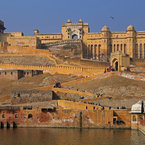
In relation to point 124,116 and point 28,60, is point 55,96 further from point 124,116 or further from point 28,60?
point 28,60

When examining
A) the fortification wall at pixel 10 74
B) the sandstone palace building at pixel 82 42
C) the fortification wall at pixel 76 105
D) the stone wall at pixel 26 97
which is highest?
the sandstone palace building at pixel 82 42

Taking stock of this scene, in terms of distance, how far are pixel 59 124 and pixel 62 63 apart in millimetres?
33204

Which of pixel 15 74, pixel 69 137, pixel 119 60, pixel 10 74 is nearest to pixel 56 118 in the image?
pixel 69 137

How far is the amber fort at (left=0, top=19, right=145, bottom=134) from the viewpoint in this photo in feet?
131

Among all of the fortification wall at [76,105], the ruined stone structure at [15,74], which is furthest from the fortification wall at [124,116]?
the ruined stone structure at [15,74]

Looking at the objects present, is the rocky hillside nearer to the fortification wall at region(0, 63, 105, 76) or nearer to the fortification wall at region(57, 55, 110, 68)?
the fortification wall at region(57, 55, 110, 68)

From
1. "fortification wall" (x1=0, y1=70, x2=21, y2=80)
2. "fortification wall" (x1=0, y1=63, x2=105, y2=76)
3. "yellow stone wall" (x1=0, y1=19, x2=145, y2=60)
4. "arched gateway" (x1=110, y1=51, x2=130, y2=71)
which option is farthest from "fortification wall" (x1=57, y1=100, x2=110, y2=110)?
"yellow stone wall" (x1=0, y1=19, x2=145, y2=60)

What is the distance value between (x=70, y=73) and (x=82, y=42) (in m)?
27.0

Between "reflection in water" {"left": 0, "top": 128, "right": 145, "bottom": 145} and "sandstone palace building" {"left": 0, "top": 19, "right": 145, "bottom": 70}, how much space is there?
46485 millimetres

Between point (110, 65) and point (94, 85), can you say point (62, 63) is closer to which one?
point (110, 65)

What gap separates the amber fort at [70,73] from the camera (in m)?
40.0

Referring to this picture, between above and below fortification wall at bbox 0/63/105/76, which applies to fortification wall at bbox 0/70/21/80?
below

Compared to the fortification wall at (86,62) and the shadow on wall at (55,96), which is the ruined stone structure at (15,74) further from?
the shadow on wall at (55,96)

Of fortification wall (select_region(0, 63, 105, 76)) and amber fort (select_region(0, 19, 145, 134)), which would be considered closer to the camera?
amber fort (select_region(0, 19, 145, 134))
